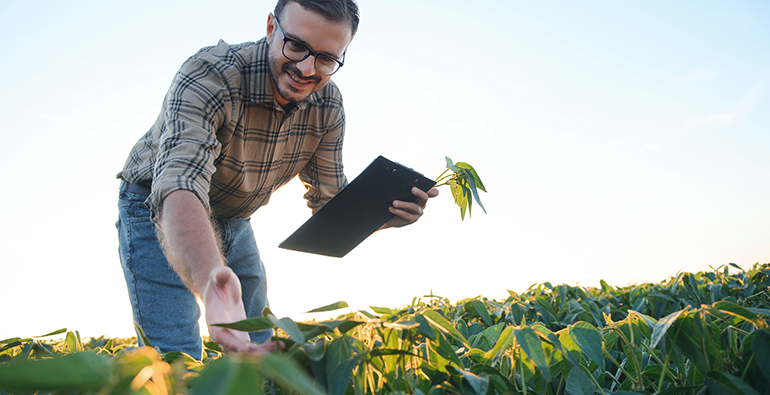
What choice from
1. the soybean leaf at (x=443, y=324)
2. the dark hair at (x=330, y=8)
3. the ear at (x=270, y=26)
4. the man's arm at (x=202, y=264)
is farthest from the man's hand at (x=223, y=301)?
the ear at (x=270, y=26)

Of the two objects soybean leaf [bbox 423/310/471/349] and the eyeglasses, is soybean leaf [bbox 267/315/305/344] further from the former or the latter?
the eyeglasses

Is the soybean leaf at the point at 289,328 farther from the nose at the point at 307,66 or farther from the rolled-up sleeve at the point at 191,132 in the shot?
the nose at the point at 307,66

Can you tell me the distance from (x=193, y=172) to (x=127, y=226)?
88 centimetres

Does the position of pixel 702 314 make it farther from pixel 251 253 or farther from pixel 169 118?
pixel 251 253

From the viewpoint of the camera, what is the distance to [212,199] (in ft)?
7.29

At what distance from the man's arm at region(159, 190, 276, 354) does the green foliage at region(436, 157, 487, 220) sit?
2.24 feet

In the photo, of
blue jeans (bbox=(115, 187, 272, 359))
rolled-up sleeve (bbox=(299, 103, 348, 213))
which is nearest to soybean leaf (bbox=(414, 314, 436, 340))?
blue jeans (bbox=(115, 187, 272, 359))

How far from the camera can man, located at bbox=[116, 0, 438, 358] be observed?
4.79ft

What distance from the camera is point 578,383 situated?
674 millimetres

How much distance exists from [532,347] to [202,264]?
0.86m

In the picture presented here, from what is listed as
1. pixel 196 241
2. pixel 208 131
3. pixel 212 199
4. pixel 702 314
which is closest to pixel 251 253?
pixel 212 199

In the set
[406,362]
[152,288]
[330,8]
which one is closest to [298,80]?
Result: [330,8]

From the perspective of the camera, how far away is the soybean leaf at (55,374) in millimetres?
321

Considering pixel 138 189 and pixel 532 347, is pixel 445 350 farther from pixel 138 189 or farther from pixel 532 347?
pixel 138 189
